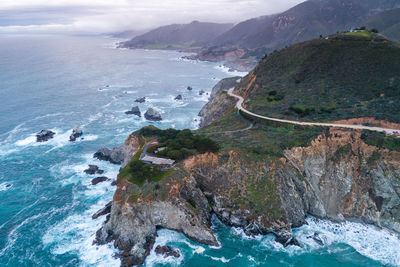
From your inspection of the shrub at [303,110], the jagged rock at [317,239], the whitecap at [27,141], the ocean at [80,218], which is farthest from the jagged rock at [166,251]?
the whitecap at [27,141]

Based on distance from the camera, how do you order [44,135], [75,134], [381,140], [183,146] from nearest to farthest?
[381,140], [183,146], [44,135], [75,134]

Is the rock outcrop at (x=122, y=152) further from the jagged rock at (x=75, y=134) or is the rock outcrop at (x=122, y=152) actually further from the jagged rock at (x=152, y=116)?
the jagged rock at (x=152, y=116)

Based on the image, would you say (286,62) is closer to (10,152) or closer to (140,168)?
(140,168)

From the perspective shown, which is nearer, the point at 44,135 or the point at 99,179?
the point at 99,179

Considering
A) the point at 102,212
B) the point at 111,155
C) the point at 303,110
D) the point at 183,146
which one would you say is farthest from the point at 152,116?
the point at 303,110

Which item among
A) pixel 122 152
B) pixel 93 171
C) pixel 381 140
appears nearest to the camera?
pixel 381 140

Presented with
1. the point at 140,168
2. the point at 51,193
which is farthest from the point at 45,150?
the point at 140,168

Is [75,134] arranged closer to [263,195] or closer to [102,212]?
[102,212]
